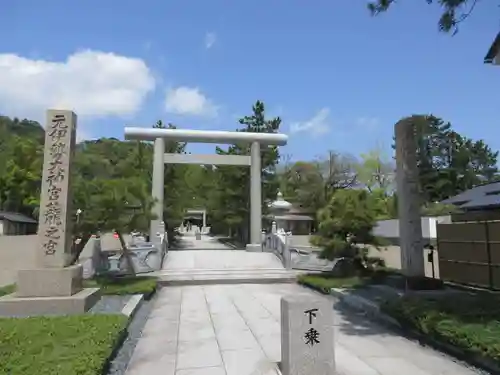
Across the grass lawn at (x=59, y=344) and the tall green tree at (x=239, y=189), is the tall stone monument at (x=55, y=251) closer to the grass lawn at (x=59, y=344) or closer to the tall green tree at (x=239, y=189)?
the grass lawn at (x=59, y=344)

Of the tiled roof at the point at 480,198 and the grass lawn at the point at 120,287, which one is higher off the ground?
the tiled roof at the point at 480,198

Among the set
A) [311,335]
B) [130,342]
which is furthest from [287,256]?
[311,335]

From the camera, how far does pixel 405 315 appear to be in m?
6.82

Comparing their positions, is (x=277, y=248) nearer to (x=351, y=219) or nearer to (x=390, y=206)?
(x=351, y=219)

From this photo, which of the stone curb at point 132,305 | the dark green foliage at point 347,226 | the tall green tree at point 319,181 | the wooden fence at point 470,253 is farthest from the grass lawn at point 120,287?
the tall green tree at point 319,181

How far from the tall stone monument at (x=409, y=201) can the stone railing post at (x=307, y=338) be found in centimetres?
695

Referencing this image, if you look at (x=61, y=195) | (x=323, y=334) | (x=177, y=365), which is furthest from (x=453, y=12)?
(x=61, y=195)

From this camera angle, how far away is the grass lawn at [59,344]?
4273 millimetres

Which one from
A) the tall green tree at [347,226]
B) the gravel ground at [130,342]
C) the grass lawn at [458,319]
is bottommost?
the gravel ground at [130,342]

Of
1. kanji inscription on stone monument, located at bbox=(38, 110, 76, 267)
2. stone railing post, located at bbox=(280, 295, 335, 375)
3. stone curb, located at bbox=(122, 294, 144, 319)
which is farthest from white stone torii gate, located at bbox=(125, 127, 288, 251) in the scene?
stone railing post, located at bbox=(280, 295, 335, 375)

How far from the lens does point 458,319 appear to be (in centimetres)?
608

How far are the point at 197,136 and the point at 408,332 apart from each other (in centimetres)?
1883

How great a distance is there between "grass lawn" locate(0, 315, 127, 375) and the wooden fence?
9.10 metres

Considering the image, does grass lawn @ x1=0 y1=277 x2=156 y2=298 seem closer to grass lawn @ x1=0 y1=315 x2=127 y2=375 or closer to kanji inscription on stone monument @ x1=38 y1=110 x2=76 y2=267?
kanji inscription on stone monument @ x1=38 y1=110 x2=76 y2=267
